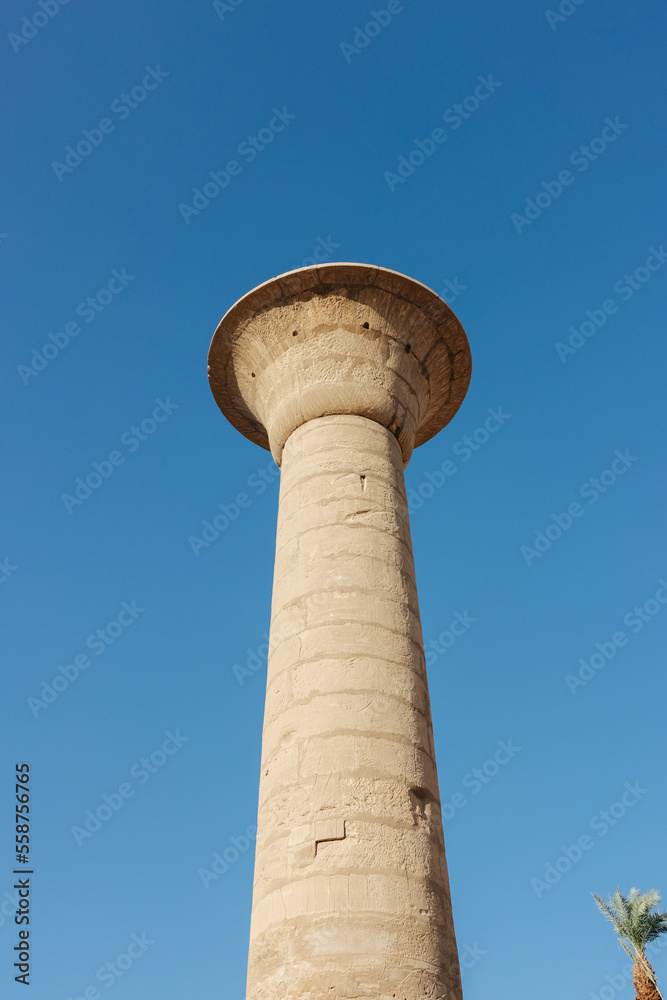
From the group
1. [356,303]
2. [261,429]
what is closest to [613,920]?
[261,429]

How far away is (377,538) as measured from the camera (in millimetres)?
5984

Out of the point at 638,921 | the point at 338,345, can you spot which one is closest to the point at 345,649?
the point at 338,345

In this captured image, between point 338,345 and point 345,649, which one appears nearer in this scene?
point 345,649

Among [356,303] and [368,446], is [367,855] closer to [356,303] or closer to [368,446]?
[368,446]

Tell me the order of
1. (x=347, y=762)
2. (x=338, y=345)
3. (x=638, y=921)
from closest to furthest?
1. (x=347, y=762)
2. (x=338, y=345)
3. (x=638, y=921)

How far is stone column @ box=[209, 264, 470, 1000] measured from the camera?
445cm

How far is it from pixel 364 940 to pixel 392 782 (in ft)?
2.82

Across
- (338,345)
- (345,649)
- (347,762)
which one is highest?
(338,345)

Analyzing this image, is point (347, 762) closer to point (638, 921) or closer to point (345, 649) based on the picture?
point (345, 649)

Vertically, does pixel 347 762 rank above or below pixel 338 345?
below

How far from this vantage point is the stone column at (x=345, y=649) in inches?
175

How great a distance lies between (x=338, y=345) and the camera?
7.02m

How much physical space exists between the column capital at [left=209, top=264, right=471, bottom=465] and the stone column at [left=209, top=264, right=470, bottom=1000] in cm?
1

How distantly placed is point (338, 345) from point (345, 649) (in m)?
2.76
